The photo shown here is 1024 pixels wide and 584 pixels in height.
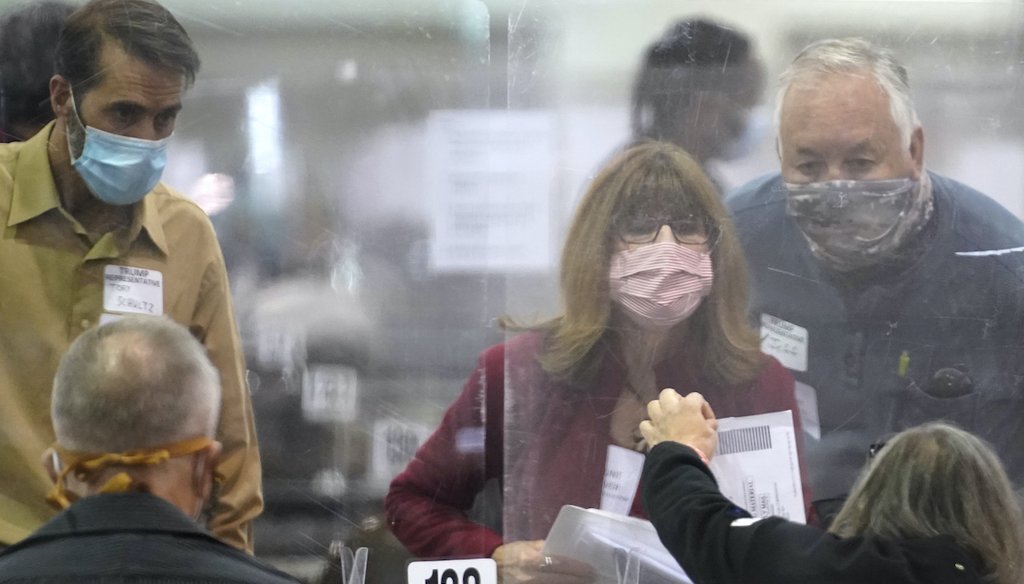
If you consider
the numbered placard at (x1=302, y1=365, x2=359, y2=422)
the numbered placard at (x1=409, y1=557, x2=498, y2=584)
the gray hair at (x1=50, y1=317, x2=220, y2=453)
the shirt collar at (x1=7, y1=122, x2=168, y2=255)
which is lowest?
the numbered placard at (x1=409, y1=557, x2=498, y2=584)

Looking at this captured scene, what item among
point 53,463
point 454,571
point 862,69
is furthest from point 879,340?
point 53,463

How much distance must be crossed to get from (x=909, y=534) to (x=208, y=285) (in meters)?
1.45

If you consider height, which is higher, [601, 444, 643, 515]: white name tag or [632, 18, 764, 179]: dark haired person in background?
[632, 18, 764, 179]: dark haired person in background

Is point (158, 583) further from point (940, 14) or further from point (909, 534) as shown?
point (940, 14)

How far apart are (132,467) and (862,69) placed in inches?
65.4

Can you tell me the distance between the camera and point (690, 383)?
7.77 ft

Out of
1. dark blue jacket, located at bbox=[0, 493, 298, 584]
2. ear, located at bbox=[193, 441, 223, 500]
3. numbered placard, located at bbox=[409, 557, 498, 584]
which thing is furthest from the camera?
numbered placard, located at bbox=[409, 557, 498, 584]

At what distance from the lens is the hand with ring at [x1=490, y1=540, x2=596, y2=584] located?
2.32 metres

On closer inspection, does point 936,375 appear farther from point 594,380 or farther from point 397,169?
point 397,169

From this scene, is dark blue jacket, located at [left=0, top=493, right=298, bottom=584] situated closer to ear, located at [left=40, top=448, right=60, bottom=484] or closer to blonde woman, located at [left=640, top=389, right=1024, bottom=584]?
ear, located at [left=40, top=448, right=60, bottom=484]

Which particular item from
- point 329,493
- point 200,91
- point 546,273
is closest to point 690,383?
point 546,273

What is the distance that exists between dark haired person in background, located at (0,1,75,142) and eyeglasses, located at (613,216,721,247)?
1182 mm

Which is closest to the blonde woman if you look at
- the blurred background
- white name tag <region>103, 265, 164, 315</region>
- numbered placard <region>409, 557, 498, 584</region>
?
numbered placard <region>409, 557, 498, 584</region>

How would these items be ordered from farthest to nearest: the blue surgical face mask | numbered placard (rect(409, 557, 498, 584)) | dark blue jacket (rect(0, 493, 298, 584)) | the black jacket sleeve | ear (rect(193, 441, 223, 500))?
numbered placard (rect(409, 557, 498, 584)) → the blue surgical face mask → the black jacket sleeve → ear (rect(193, 441, 223, 500)) → dark blue jacket (rect(0, 493, 298, 584))
